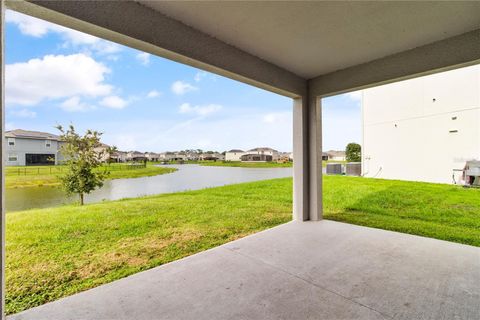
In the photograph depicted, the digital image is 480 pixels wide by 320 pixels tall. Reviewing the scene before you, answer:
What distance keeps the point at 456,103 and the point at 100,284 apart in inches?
439

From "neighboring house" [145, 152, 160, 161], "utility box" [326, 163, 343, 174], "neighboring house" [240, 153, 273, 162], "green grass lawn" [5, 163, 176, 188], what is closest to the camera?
"green grass lawn" [5, 163, 176, 188]

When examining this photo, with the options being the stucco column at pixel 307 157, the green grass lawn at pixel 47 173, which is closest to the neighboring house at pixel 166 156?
the green grass lawn at pixel 47 173

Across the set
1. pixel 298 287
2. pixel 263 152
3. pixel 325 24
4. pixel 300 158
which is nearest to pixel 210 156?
pixel 263 152

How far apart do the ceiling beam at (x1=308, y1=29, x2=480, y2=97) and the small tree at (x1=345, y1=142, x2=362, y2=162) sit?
35.4ft

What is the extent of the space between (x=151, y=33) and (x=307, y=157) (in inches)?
128

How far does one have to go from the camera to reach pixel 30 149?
139 inches

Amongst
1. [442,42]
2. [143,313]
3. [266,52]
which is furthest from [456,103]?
[143,313]

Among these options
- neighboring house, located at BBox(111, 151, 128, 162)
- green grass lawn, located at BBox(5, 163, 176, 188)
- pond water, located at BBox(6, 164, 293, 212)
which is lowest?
pond water, located at BBox(6, 164, 293, 212)

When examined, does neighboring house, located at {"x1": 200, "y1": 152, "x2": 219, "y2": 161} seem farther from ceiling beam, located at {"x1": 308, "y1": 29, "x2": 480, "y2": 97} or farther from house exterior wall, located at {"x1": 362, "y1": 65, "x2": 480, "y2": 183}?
house exterior wall, located at {"x1": 362, "y1": 65, "x2": 480, "y2": 183}

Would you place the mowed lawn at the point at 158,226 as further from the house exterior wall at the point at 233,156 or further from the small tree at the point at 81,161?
the house exterior wall at the point at 233,156

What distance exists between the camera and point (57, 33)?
401cm

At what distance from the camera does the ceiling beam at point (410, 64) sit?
255 cm

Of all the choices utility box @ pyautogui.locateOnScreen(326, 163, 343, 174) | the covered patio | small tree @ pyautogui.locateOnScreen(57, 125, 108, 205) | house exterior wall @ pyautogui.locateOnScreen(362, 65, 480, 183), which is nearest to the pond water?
small tree @ pyautogui.locateOnScreen(57, 125, 108, 205)

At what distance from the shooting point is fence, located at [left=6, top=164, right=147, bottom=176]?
10.1 ft
